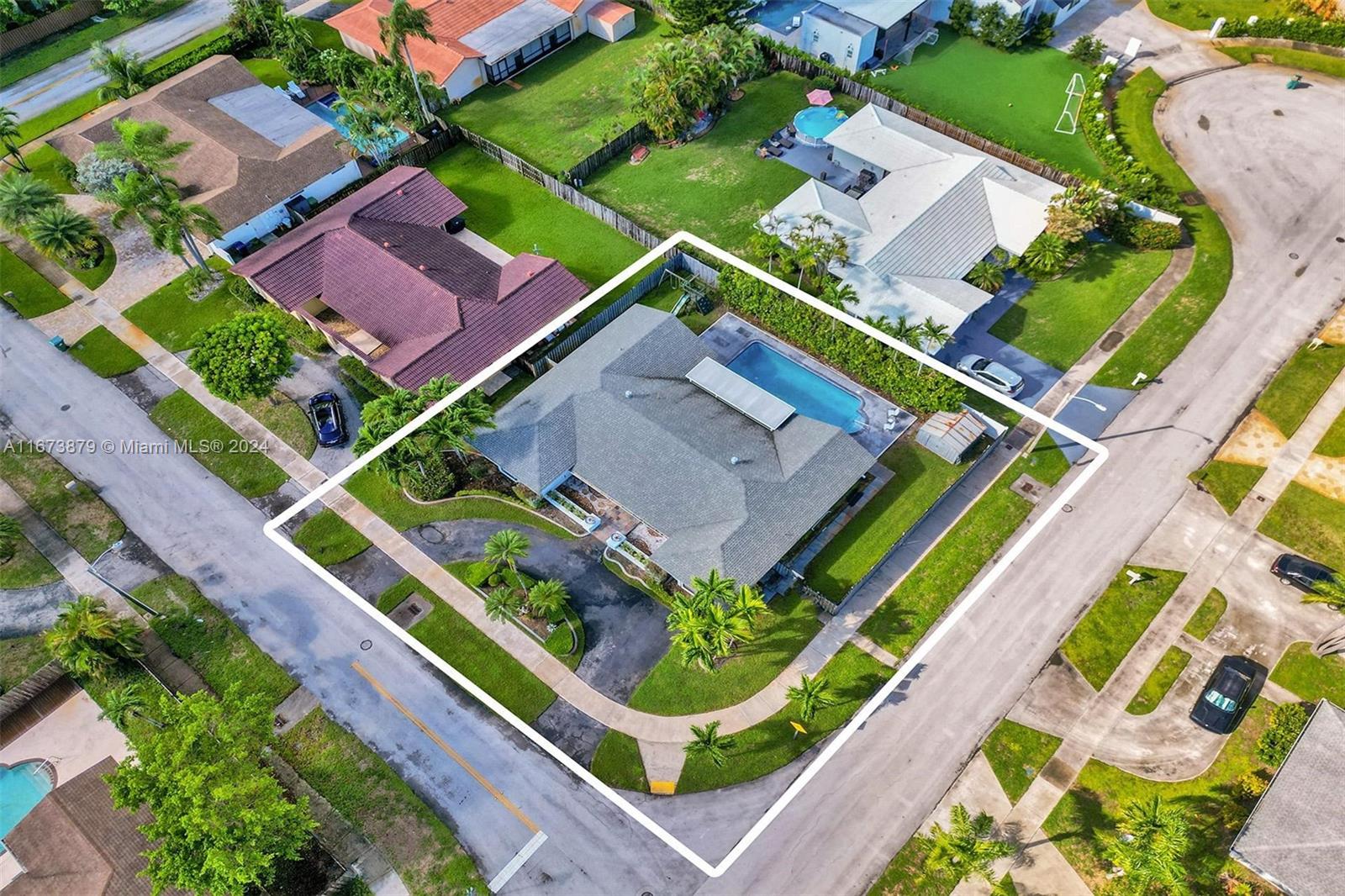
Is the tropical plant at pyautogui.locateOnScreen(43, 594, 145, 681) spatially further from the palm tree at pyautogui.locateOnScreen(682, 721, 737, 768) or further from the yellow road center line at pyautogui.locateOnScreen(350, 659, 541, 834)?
the palm tree at pyautogui.locateOnScreen(682, 721, 737, 768)

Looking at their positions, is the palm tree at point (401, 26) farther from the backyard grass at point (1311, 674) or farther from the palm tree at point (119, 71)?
the backyard grass at point (1311, 674)

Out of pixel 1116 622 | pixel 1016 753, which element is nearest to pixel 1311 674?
pixel 1116 622

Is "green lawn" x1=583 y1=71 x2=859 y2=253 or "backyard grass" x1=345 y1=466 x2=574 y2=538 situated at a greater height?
"green lawn" x1=583 y1=71 x2=859 y2=253

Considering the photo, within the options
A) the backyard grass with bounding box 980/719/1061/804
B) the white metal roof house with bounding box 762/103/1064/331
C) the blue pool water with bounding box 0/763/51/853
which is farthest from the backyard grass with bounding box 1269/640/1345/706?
the blue pool water with bounding box 0/763/51/853

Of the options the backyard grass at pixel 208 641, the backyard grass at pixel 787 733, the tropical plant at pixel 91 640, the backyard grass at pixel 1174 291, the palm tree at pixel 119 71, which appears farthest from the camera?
the palm tree at pixel 119 71

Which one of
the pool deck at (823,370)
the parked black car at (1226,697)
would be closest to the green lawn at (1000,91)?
the pool deck at (823,370)

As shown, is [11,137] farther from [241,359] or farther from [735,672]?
[735,672]
